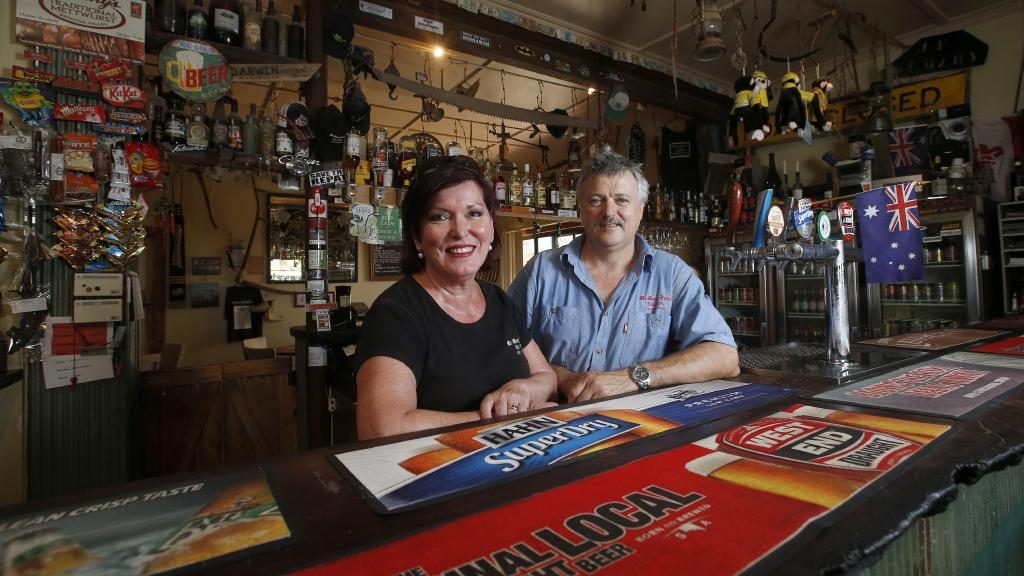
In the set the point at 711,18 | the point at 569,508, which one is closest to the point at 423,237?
the point at 569,508

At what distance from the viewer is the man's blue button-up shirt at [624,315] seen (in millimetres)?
1807

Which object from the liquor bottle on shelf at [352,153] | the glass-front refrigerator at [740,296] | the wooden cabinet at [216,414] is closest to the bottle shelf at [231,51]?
the liquor bottle on shelf at [352,153]

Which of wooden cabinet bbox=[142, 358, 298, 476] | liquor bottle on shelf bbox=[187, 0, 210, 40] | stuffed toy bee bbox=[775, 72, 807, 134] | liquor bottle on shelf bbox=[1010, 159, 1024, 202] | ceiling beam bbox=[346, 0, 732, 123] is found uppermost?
ceiling beam bbox=[346, 0, 732, 123]

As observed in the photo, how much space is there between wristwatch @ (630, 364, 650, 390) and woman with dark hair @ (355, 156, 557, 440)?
249mm

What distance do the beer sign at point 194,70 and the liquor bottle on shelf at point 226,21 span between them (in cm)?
11

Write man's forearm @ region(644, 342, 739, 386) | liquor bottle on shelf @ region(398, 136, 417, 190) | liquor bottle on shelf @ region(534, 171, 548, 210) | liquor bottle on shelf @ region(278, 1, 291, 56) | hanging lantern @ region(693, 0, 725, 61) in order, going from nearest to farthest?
man's forearm @ region(644, 342, 739, 386)
liquor bottle on shelf @ region(278, 1, 291, 56)
hanging lantern @ region(693, 0, 725, 61)
liquor bottle on shelf @ region(398, 136, 417, 190)
liquor bottle on shelf @ region(534, 171, 548, 210)

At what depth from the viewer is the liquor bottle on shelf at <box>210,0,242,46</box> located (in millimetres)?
2576

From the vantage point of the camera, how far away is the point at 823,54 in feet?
16.6

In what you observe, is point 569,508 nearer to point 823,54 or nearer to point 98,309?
point 98,309

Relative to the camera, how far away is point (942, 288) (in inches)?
163

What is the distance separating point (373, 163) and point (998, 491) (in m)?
2.99

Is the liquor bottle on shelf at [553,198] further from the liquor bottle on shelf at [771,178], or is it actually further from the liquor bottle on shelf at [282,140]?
the liquor bottle on shelf at [771,178]

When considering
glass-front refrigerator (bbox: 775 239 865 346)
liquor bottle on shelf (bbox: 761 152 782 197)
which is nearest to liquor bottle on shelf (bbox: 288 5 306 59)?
glass-front refrigerator (bbox: 775 239 865 346)

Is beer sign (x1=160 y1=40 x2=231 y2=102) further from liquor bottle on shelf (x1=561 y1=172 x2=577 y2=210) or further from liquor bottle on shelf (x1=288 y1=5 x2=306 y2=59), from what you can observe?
liquor bottle on shelf (x1=561 y1=172 x2=577 y2=210)
